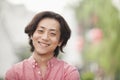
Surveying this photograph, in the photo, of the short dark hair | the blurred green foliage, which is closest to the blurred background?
the blurred green foliage

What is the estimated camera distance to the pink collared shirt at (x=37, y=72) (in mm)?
2895

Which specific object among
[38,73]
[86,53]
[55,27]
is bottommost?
[86,53]

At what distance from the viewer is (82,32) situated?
1286 cm

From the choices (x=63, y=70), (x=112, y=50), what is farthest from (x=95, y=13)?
(x=63, y=70)

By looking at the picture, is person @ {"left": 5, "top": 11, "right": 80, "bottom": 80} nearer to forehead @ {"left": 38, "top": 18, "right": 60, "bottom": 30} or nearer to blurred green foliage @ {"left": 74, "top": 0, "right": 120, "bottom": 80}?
forehead @ {"left": 38, "top": 18, "right": 60, "bottom": 30}

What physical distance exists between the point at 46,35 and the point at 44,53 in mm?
98

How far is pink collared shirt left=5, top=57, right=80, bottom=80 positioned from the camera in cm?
289

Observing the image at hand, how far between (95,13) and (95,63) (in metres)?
1.38

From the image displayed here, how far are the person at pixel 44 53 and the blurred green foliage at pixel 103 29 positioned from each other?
8.94m

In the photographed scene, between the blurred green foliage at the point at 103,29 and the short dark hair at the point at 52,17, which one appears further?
the blurred green foliage at the point at 103,29

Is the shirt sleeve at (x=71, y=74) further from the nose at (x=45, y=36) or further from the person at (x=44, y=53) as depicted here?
the nose at (x=45, y=36)

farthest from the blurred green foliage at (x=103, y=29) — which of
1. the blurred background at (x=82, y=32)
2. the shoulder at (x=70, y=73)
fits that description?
the shoulder at (x=70, y=73)

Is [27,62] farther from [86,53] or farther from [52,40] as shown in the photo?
[86,53]

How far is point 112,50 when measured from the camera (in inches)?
485
